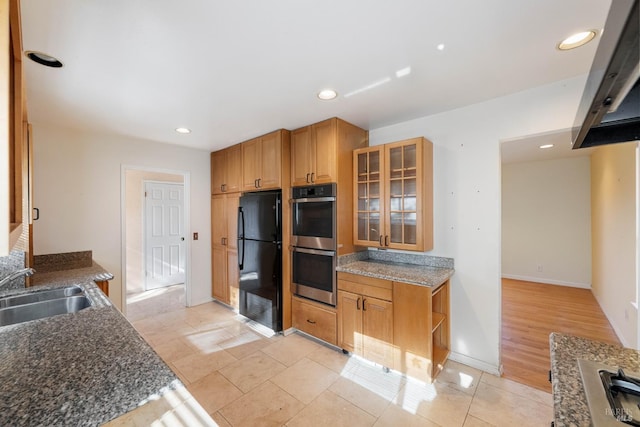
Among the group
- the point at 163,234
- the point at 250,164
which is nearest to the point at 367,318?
the point at 250,164

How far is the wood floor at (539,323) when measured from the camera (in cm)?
235

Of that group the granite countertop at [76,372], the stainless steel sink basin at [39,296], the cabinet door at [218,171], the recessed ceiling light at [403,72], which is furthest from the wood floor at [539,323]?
the cabinet door at [218,171]

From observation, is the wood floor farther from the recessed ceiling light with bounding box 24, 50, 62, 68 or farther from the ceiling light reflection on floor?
the recessed ceiling light with bounding box 24, 50, 62, 68

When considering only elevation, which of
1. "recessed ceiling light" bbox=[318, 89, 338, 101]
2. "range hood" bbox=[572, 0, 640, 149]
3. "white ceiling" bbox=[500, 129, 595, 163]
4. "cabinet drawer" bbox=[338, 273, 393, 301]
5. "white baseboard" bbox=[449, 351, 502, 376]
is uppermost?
"white ceiling" bbox=[500, 129, 595, 163]

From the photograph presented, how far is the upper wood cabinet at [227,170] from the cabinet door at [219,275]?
94 centimetres

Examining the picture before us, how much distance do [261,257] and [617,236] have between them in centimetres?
419

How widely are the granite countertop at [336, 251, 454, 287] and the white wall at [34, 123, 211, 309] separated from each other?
286cm

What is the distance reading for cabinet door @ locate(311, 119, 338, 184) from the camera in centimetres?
265

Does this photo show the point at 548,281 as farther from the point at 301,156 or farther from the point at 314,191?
the point at 301,156

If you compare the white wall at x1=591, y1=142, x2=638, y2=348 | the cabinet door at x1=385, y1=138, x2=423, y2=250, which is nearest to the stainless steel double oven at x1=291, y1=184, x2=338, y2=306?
the cabinet door at x1=385, y1=138, x2=423, y2=250

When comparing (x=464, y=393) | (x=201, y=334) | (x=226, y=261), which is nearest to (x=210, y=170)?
(x=226, y=261)

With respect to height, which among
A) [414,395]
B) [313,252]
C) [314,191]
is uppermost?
[314,191]

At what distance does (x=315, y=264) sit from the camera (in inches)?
110

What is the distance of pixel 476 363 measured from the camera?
7.66 feet
